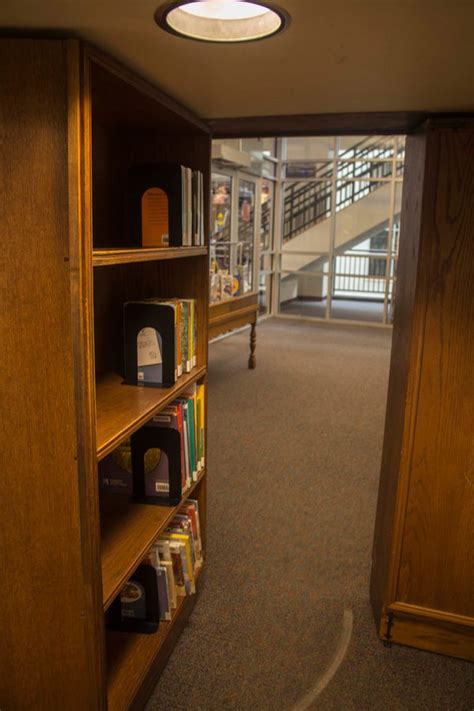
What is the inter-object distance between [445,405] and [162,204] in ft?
3.92

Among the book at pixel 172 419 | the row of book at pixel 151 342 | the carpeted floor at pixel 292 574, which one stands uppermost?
the row of book at pixel 151 342

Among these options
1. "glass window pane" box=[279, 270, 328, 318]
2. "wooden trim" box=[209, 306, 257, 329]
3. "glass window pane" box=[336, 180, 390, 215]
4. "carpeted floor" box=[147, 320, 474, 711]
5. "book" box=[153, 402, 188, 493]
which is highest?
"glass window pane" box=[336, 180, 390, 215]

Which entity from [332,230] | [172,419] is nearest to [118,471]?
[172,419]

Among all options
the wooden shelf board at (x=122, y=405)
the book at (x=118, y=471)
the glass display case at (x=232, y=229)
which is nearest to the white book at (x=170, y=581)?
the book at (x=118, y=471)

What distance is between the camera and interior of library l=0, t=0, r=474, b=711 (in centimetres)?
118

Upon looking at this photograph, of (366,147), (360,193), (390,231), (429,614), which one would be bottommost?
(429,614)

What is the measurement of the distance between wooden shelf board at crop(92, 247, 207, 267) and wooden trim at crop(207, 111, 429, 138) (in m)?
0.50

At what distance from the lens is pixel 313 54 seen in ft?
4.16

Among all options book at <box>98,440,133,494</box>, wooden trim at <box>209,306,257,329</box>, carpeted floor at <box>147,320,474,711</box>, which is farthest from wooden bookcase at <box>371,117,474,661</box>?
wooden trim at <box>209,306,257,329</box>

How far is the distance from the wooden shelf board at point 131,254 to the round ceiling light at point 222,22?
0.49 meters

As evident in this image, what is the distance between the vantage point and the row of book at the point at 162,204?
190 cm

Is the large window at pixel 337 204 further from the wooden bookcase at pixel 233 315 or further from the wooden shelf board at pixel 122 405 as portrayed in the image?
the wooden shelf board at pixel 122 405

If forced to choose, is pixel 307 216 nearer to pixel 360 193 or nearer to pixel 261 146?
pixel 360 193

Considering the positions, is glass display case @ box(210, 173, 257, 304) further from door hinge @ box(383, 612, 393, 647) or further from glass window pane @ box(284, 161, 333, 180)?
door hinge @ box(383, 612, 393, 647)
